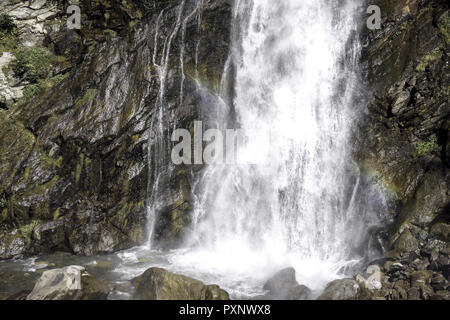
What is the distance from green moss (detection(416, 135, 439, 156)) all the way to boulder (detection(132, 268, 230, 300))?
983cm

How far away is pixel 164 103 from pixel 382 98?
10251 mm

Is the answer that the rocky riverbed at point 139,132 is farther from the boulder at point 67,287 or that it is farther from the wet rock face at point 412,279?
the boulder at point 67,287

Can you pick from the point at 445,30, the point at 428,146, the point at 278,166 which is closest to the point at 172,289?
the point at 278,166

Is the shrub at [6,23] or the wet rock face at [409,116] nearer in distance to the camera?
the wet rock face at [409,116]

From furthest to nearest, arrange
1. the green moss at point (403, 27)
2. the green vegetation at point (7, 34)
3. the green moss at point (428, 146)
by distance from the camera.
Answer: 1. the green vegetation at point (7, 34)
2. the green moss at point (403, 27)
3. the green moss at point (428, 146)

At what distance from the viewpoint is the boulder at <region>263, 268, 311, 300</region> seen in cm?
1216

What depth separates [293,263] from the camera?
15.0 meters

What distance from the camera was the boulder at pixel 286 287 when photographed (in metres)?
12.2

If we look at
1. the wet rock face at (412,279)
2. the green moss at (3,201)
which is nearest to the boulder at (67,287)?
the green moss at (3,201)

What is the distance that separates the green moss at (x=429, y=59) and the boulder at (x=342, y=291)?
371 inches

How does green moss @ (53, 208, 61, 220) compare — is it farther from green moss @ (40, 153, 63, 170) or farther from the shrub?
the shrub

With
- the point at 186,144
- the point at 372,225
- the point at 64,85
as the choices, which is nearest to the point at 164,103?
the point at 186,144

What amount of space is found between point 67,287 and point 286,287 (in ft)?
24.1

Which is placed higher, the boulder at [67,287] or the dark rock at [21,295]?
the boulder at [67,287]
